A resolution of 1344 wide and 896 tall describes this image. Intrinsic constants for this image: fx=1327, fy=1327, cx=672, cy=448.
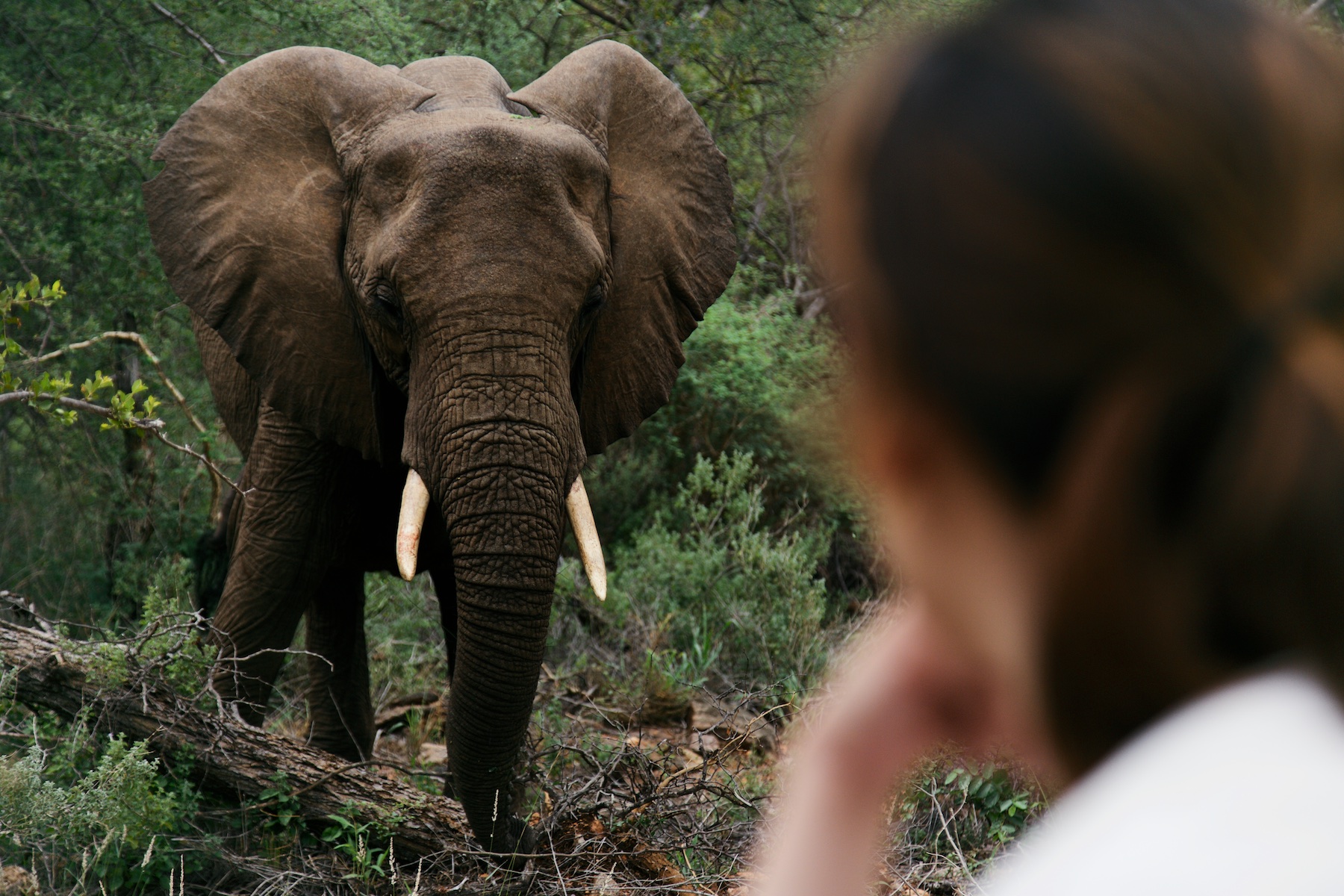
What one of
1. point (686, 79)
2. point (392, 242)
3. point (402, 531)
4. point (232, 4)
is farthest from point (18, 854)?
point (686, 79)

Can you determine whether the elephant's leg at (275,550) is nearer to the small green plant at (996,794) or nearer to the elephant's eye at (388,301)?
the elephant's eye at (388,301)

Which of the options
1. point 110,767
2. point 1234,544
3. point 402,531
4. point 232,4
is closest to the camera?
point 1234,544

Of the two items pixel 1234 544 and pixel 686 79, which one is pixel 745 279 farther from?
pixel 1234 544

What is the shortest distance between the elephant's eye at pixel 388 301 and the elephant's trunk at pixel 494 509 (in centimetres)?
26

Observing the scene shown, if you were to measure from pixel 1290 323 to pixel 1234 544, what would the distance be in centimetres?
13

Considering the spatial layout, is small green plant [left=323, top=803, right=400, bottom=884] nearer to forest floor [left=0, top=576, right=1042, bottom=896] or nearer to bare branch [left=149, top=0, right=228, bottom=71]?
forest floor [left=0, top=576, right=1042, bottom=896]

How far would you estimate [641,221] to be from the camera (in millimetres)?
4719

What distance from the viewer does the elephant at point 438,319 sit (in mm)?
3867

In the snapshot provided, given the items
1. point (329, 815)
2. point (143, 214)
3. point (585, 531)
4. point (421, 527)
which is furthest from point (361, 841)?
point (143, 214)

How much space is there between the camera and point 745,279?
962 centimetres

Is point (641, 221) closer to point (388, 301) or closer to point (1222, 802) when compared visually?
point (388, 301)

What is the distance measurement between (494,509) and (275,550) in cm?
128

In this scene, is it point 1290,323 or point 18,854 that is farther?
point 18,854

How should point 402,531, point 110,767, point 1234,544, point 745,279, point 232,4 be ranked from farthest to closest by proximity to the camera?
point 745,279 < point 232,4 < point 402,531 < point 110,767 < point 1234,544
